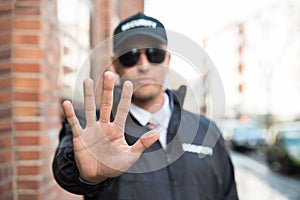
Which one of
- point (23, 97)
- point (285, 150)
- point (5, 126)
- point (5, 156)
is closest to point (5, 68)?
point (23, 97)

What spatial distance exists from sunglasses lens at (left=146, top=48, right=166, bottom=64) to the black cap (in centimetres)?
5

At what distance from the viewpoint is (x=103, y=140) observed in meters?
1.33

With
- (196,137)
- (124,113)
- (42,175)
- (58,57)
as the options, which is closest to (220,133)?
(196,137)

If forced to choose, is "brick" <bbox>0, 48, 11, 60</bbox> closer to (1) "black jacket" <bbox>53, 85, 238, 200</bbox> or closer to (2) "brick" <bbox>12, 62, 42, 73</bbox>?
(2) "brick" <bbox>12, 62, 42, 73</bbox>

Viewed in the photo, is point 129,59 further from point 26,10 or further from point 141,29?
point 26,10

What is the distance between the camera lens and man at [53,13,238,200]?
1536 mm

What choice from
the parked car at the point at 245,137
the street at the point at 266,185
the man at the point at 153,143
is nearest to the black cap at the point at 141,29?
the man at the point at 153,143

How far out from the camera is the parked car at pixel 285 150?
10.6 meters

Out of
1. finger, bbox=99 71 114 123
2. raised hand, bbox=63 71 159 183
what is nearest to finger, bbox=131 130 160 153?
raised hand, bbox=63 71 159 183

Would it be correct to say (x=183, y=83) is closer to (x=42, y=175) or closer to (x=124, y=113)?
(x=124, y=113)

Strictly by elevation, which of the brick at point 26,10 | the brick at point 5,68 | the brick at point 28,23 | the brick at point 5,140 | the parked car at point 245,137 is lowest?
the parked car at point 245,137

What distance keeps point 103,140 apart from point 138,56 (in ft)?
2.07

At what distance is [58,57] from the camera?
2459 mm

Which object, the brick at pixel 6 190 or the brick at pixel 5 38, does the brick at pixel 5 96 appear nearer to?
the brick at pixel 5 38
